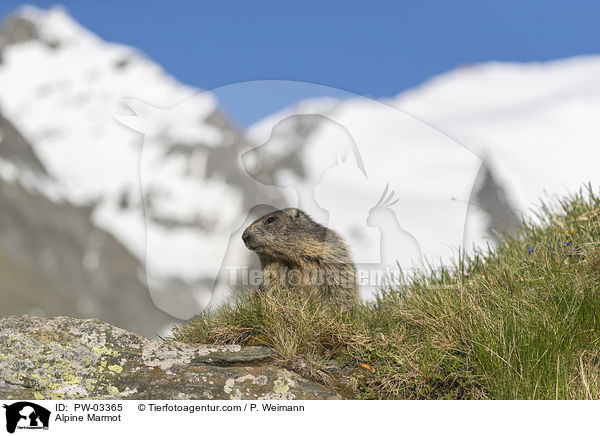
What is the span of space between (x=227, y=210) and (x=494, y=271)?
11.6ft

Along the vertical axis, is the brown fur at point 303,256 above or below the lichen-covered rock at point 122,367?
above

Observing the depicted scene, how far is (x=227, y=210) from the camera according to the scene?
6.39 meters

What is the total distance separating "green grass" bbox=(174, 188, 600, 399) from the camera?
5.64 metres

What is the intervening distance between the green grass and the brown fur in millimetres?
389

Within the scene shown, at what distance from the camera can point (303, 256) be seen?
23.7 ft

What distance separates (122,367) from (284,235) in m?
2.34

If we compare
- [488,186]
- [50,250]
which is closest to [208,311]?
[488,186]

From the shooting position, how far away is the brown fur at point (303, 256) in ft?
22.7

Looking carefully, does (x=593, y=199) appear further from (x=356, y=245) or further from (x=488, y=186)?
(x=356, y=245)
